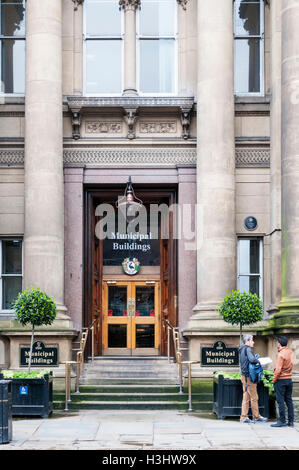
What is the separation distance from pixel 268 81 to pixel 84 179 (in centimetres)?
537

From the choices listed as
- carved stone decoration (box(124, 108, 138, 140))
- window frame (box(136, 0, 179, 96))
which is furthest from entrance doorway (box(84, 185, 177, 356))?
window frame (box(136, 0, 179, 96))

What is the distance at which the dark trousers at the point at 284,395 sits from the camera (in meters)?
17.0

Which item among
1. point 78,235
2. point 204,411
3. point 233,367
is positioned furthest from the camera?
point 78,235

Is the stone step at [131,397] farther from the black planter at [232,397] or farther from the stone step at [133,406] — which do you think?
the black planter at [232,397]

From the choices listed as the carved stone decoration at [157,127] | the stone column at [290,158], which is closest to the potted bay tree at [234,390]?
the stone column at [290,158]

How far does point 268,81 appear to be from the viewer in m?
22.7

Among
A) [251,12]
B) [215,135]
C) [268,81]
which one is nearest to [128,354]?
[215,135]

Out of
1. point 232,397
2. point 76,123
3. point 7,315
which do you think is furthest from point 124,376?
point 76,123

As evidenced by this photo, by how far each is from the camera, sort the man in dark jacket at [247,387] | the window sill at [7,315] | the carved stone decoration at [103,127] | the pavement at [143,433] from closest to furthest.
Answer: the pavement at [143,433], the man in dark jacket at [247,387], the window sill at [7,315], the carved stone decoration at [103,127]

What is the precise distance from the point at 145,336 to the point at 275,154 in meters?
5.94

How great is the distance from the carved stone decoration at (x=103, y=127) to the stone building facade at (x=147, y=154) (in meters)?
0.04

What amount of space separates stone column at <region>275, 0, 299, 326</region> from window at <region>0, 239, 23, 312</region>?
6807 millimetres

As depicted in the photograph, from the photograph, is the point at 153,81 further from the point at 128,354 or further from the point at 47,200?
the point at 128,354

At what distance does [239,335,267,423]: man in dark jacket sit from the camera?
1731 cm
